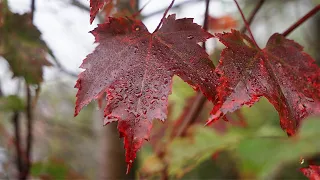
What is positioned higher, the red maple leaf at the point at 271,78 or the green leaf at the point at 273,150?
the red maple leaf at the point at 271,78

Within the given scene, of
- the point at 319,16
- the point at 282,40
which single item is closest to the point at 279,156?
the point at 319,16

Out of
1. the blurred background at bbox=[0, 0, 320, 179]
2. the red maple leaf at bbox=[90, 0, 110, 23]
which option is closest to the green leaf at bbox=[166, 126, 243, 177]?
the blurred background at bbox=[0, 0, 320, 179]

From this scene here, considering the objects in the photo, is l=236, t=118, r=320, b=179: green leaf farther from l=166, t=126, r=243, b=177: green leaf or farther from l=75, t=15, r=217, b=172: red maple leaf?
l=75, t=15, r=217, b=172: red maple leaf

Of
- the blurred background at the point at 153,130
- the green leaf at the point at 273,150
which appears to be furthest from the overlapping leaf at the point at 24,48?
the green leaf at the point at 273,150

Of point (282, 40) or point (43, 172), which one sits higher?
point (282, 40)

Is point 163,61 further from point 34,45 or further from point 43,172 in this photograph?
point 43,172

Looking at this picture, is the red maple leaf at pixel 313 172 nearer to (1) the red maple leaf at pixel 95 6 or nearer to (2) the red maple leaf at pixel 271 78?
(2) the red maple leaf at pixel 271 78
